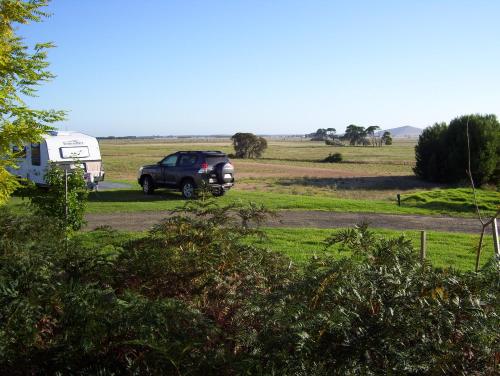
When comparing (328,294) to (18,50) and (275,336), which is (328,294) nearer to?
(275,336)

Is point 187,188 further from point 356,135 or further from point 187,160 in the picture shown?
point 356,135

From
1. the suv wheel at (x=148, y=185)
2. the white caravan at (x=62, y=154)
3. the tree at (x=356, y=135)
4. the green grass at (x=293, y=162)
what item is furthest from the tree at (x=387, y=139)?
the suv wheel at (x=148, y=185)

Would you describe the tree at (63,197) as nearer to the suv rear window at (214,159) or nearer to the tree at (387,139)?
the suv rear window at (214,159)

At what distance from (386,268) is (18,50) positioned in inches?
230

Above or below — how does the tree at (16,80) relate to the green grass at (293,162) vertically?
above

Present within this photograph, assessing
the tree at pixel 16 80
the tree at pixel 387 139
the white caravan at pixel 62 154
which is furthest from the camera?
the tree at pixel 387 139

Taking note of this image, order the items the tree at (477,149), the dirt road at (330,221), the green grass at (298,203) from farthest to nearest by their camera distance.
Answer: the tree at (477,149) → the green grass at (298,203) → the dirt road at (330,221)

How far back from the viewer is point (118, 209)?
15.1 m

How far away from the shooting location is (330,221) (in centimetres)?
1371

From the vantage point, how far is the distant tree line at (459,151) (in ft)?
105

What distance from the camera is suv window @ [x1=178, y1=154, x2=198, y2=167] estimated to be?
1866 cm

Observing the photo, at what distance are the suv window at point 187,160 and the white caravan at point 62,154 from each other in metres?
3.43

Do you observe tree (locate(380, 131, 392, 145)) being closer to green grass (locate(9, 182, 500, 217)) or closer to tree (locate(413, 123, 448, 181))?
tree (locate(413, 123, 448, 181))

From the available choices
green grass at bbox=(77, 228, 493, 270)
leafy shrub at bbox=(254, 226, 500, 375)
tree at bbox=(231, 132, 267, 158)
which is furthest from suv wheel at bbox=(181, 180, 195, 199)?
tree at bbox=(231, 132, 267, 158)
